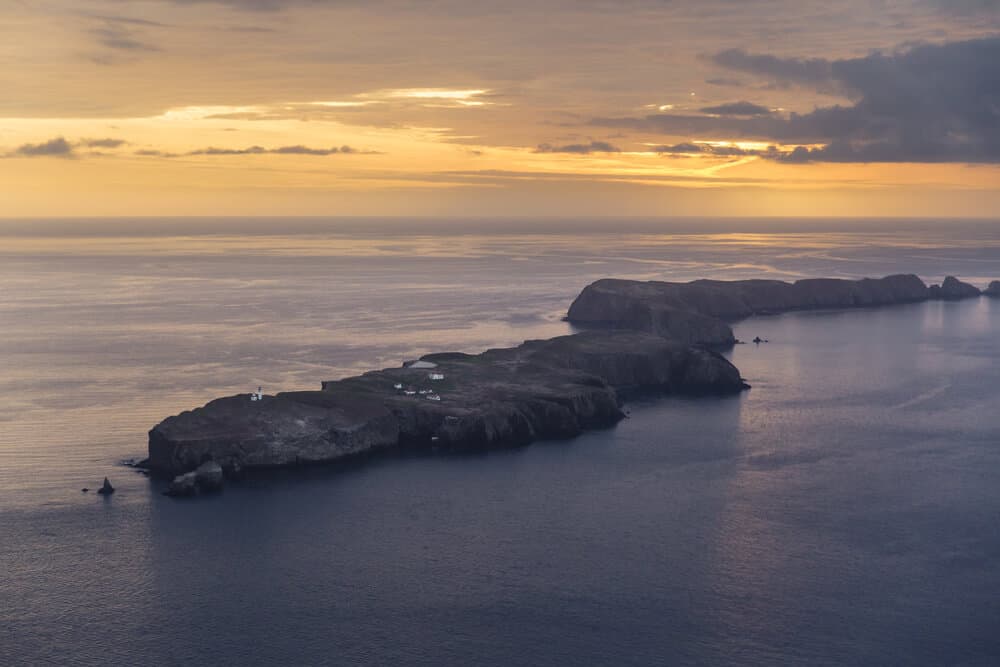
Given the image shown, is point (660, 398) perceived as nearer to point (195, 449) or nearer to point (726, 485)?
point (726, 485)

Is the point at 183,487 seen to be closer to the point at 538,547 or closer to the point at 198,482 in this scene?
the point at 198,482

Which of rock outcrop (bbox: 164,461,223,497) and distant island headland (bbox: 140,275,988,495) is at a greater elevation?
distant island headland (bbox: 140,275,988,495)

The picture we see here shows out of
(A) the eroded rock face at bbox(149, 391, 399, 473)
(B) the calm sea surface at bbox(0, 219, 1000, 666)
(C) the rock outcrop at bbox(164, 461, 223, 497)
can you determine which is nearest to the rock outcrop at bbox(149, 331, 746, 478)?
(A) the eroded rock face at bbox(149, 391, 399, 473)

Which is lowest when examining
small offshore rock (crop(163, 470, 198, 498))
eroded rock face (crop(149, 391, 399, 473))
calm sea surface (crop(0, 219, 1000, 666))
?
calm sea surface (crop(0, 219, 1000, 666))

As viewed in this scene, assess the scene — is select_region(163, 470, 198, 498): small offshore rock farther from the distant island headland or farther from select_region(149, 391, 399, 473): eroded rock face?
select_region(149, 391, 399, 473): eroded rock face

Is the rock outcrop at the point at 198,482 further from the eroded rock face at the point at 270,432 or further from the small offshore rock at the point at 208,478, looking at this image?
the eroded rock face at the point at 270,432

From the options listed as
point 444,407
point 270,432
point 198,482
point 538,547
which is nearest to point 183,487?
point 198,482
